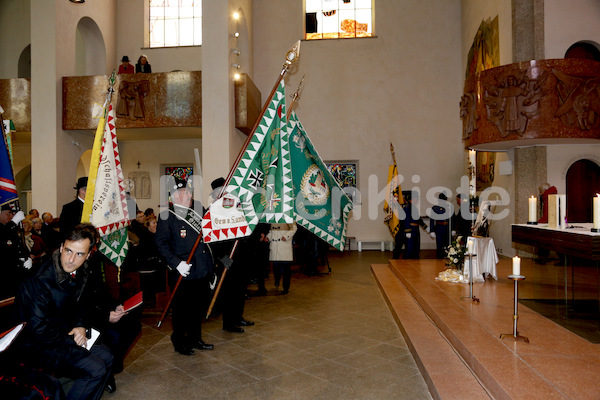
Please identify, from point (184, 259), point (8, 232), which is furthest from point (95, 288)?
point (8, 232)

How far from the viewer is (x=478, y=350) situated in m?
4.09

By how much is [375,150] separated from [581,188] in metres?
6.37

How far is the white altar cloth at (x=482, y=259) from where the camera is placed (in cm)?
726

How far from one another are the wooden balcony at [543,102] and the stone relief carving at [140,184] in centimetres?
1097

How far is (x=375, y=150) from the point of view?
15086 millimetres

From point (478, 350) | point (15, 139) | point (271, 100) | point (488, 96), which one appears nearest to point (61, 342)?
point (271, 100)

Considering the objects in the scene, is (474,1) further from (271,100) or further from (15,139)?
→ (15,139)

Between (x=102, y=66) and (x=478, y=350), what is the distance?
45.9 feet

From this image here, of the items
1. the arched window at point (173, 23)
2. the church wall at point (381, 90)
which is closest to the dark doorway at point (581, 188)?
the church wall at point (381, 90)

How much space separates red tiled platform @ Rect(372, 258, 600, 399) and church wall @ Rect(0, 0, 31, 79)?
49.0 ft

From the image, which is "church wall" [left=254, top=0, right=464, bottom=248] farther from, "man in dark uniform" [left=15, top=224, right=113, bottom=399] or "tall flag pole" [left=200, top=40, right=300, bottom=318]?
"man in dark uniform" [left=15, top=224, right=113, bottom=399]

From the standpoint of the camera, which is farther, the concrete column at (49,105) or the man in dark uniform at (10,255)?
the concrete column at (49,105)

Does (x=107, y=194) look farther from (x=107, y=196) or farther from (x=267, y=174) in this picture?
(x=267, y=174)

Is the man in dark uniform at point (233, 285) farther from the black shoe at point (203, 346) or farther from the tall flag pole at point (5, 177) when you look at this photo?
the tall flag pole at point (5, 177)
